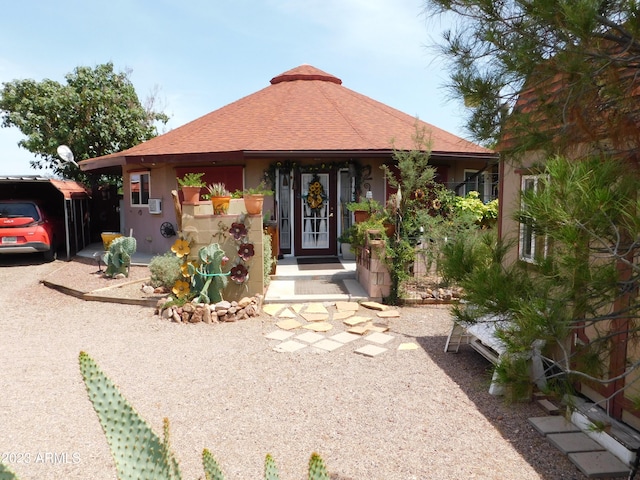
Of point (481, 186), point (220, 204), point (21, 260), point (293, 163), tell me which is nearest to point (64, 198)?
point (21, 260)

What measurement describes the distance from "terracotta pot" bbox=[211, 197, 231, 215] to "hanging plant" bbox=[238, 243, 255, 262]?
679 mm

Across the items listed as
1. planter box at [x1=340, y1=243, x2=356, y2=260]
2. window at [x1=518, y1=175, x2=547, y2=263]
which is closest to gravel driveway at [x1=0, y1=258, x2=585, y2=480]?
window at [x1=518, y1=175, x2=547, y2=263]

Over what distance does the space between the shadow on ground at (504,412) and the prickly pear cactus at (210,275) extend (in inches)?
128

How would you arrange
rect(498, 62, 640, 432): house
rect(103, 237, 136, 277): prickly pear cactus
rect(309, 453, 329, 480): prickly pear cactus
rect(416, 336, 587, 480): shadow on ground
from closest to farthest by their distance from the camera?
rect(309, 453, 329, 480): prickly pear cactus → rect(498, 62, 640, 432): house → rect(416, 336, 587, 480): shadow on ground → rect(103, 237, 136, 277): prickly pear cactus

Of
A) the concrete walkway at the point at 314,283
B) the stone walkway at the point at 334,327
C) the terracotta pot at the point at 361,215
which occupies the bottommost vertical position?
the stone walkway at the point at 334,327

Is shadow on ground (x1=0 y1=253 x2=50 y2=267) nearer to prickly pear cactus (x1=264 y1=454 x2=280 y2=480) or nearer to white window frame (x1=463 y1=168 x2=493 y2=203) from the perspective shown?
white window frame (x1=463 y1=168 x2=493 y2=203)

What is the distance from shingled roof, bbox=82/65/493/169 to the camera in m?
11.6

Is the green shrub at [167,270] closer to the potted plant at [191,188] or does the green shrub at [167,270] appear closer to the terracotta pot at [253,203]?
the potted plant at [191,188]

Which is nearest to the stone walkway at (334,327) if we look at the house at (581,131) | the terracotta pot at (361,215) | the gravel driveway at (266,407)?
the gravel driveway at (266,407)

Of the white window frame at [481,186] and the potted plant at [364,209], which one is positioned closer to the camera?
the potted plant at [364,209]

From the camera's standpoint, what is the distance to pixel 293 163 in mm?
11625

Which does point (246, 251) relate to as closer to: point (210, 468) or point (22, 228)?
point (210, 468)

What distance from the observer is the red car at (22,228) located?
11.7 metres

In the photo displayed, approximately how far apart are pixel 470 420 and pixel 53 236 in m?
13.3
